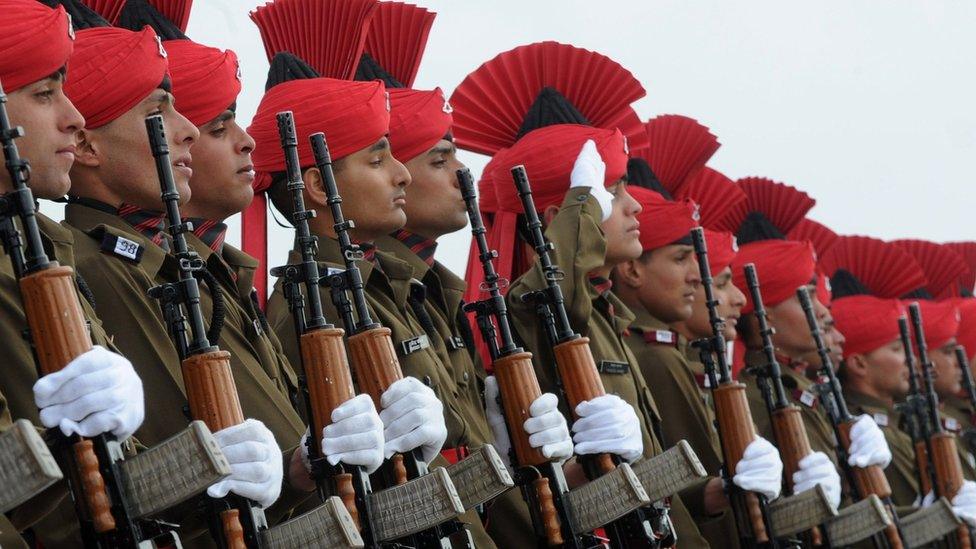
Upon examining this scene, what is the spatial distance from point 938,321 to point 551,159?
494 centimetres

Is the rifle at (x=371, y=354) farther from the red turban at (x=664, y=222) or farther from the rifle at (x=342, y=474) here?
the red turban at (x=664, y=222)

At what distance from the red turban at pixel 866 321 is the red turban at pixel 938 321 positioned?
1.77ft

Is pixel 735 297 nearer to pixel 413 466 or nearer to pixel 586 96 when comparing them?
pixel 586 96

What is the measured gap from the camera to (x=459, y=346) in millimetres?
5648

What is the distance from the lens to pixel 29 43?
4133mm

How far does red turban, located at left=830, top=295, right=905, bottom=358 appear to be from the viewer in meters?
10.2

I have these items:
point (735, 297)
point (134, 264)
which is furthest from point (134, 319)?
point (735, 297)

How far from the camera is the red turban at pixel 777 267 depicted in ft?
29.9

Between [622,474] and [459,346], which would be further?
[459,346]

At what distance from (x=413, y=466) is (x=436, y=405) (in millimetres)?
186

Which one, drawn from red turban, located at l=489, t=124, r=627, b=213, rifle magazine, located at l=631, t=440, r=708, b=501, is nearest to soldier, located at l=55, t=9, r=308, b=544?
rifle magazine, located at l=631, t=440, r=708, b=501

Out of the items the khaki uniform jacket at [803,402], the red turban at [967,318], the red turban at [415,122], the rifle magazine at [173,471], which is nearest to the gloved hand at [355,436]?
the rifle magazine at [173,471]

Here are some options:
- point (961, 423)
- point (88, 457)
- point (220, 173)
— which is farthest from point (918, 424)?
point (88, 457)

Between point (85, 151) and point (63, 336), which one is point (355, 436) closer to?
point (63, 336)
